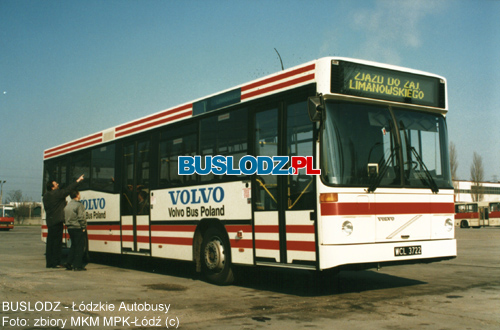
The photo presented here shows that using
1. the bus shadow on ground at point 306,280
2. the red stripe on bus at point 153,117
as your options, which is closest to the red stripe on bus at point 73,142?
the red stripe on bus at point 153,117

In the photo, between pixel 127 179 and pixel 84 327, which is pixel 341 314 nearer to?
pixel 84 327

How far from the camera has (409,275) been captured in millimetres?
11180

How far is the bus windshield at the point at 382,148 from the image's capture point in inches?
307

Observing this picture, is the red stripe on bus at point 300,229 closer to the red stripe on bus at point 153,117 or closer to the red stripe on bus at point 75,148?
the red stripe on bus at point 153,117

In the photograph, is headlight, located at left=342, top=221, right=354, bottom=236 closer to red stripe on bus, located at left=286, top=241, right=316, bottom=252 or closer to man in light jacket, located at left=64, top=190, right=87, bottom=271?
red stripe on bus, located at left=286, top=241, right=316, bottom=252

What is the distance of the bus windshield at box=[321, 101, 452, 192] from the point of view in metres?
7.79

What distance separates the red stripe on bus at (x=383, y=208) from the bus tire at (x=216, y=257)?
2.67m

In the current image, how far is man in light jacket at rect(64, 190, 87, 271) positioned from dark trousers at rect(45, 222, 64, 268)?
1.53ft

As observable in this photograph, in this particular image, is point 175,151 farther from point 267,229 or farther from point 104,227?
point 104,227

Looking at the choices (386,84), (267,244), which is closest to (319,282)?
(267,244)

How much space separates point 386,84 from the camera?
8531 mm

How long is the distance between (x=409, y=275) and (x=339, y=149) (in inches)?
184

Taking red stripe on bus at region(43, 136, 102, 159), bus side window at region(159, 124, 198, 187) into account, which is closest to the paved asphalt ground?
bus side window at region(159, 124, 198, 187)

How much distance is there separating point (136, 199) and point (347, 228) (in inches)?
253
